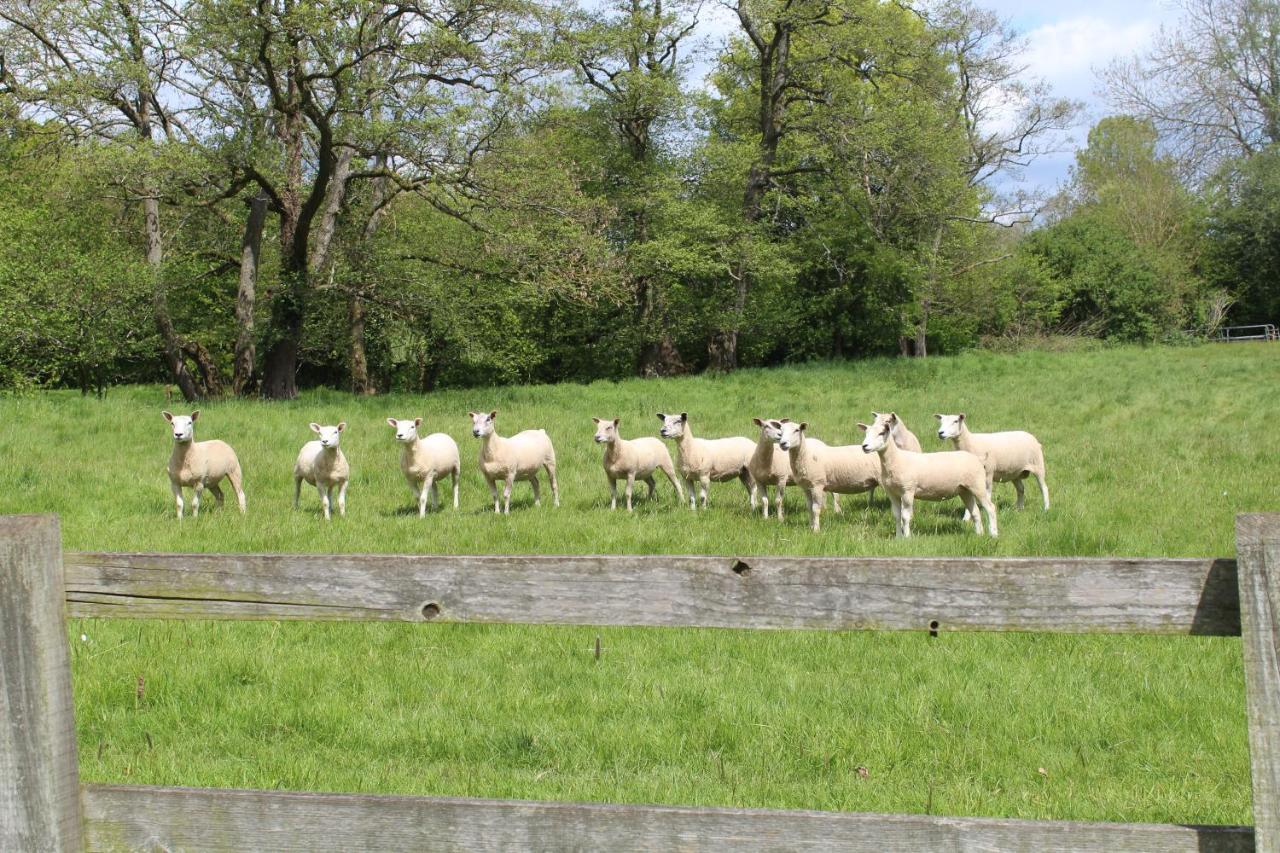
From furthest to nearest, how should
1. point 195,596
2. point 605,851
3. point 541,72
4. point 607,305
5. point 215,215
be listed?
1. point 607,305
2. point 215,215
3. point 541,72
4. point 195,596
5. point 605,851

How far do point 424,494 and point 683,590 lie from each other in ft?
36.1

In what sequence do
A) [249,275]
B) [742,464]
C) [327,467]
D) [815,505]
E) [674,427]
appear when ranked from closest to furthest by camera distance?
[815,505] → [327,467] → [674,427] → [742,464] → [249,275]

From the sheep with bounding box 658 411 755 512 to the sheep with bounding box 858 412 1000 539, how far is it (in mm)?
2802

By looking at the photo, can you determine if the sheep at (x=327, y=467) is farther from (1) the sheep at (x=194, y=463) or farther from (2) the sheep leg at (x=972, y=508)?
(2) the sheep leg at (x=972, y=508)

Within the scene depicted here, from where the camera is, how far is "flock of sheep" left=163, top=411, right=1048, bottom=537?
1207cm

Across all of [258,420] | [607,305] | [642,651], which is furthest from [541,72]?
[642,651]

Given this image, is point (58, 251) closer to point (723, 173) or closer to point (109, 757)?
point (723, 173)

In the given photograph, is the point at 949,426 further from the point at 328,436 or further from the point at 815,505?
the point at 328,436

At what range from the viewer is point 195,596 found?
11.8ft

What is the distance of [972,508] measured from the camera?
12688mm

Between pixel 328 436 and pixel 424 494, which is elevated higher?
pixel 328 436

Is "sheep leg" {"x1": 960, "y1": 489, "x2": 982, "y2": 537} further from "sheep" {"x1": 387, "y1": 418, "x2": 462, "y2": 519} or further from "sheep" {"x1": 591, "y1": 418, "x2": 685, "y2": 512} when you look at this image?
"sheep" {"x1": 387, "y1": 418, "x2": 462, "y2": 519}

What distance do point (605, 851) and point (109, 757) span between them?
404 centimetres

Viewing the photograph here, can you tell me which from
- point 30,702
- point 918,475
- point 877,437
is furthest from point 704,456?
point 30,702
